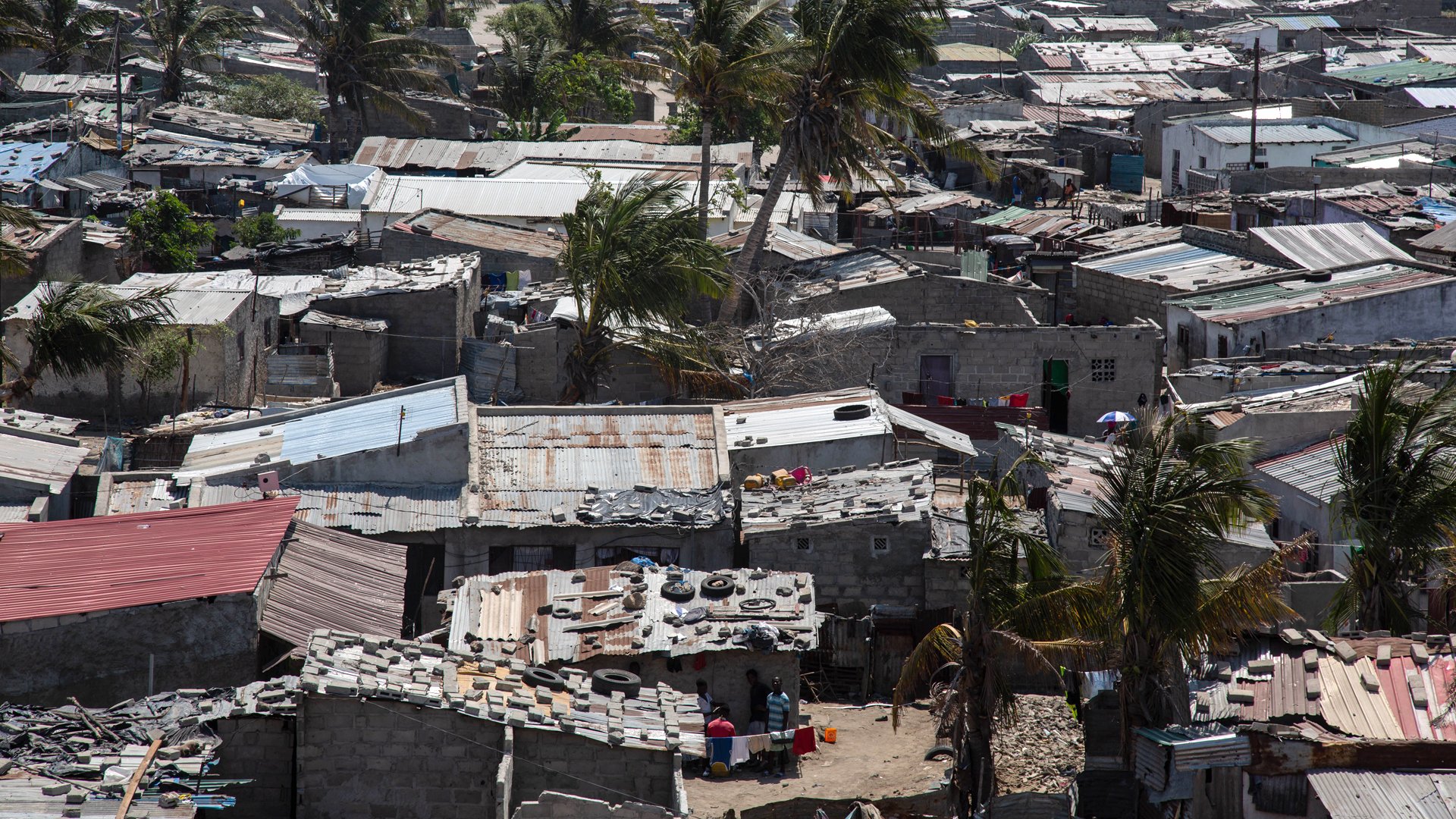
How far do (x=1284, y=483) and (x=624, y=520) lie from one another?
8.97 m

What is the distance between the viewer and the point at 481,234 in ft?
121

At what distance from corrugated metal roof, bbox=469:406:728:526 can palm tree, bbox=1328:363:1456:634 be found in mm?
8586

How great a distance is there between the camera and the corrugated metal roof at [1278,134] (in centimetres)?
4925

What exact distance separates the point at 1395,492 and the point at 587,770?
8.39 meters

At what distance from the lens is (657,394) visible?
27.8m

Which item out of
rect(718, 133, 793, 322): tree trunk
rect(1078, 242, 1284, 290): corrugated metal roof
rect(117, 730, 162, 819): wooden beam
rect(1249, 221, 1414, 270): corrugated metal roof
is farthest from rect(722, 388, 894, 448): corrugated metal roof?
rect(1249, 221, 1414, 270): corrugated metal roof

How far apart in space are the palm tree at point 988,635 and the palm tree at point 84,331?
13.9 m

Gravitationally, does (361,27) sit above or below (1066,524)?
above

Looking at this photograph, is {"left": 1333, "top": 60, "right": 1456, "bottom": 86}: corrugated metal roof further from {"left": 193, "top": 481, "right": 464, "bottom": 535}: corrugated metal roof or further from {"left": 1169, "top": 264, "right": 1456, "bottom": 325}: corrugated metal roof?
{"left": 193, "top": 481, "right": 464, "bottom": 535}: corrugated metal roof

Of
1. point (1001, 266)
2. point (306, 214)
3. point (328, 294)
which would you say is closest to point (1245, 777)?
point (328, 294)

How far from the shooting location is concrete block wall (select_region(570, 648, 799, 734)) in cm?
1717

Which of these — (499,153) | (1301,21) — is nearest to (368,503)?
(499,153)

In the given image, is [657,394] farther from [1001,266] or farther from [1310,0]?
[1310,0]

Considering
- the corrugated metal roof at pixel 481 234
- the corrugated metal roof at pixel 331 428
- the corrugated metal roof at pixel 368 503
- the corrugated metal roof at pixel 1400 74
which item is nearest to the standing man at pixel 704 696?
the corrugated metal roof at pixel 368 503
